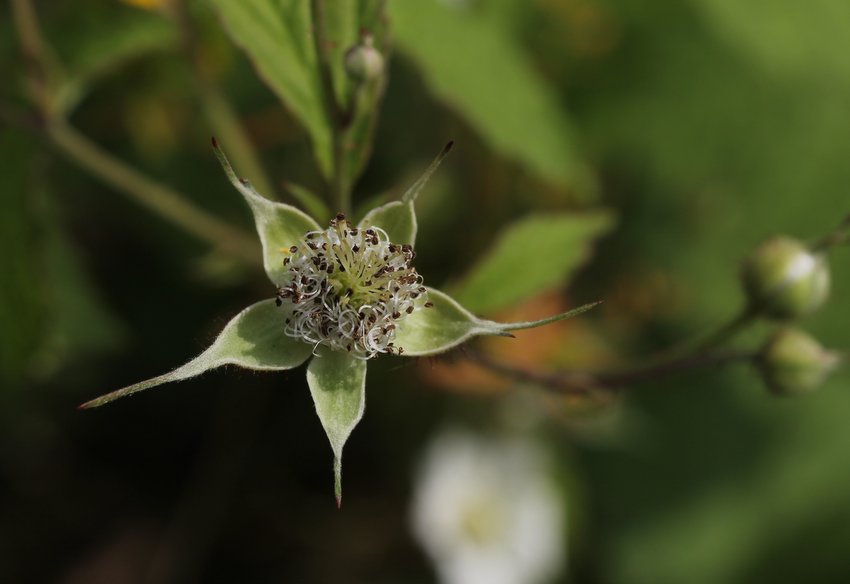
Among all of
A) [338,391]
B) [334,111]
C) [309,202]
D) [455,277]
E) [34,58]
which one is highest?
[455,277]

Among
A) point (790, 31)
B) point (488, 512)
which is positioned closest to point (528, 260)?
point (790, 31)

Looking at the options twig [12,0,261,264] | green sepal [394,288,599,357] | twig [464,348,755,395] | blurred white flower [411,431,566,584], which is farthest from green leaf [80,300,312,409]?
blurred white flower [411,431,566,584]

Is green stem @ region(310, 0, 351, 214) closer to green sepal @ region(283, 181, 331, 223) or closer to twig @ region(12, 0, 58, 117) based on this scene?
green sepal @ region(283, 181, 331, 223)

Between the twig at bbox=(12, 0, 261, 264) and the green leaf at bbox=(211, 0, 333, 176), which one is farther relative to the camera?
the twig at bbox=(12, 0, 261, 264)

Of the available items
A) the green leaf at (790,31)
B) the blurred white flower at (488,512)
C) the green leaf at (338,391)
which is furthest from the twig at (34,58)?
the green leaf at (790,31)

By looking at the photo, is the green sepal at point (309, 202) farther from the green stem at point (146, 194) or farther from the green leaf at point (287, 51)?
the green stem at point (146, 194)

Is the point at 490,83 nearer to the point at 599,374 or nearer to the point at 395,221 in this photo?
the point at 599,374

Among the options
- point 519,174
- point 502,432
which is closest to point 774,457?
point 502,432
